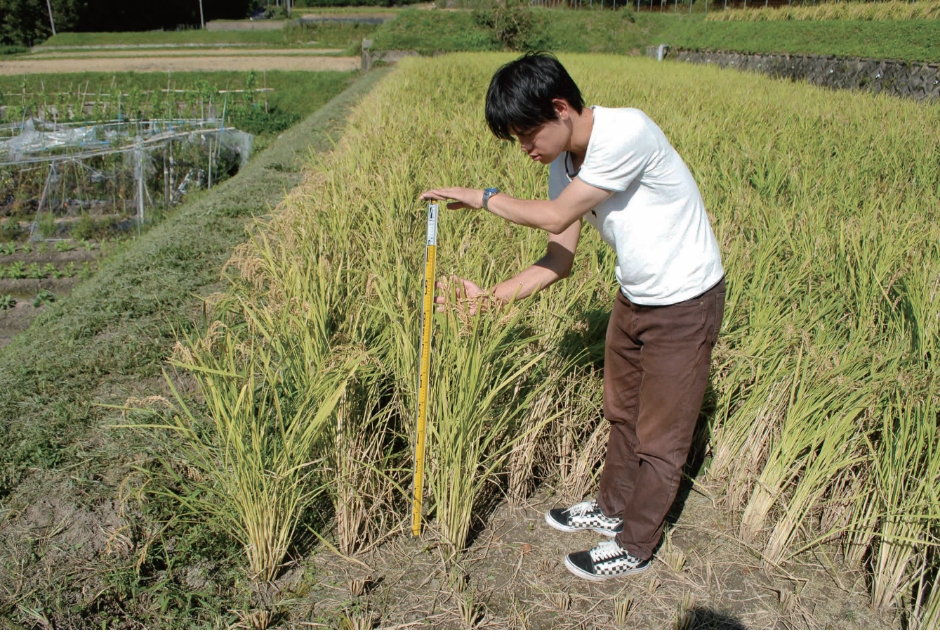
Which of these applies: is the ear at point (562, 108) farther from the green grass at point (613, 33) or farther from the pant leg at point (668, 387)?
the green grass at point (613, 33)

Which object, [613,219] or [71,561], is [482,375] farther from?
[71,561]

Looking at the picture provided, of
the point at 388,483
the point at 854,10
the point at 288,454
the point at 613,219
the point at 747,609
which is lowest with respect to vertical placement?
the point at 747,609

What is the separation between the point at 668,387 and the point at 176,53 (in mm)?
33015

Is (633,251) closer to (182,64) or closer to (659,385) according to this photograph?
(659,385)

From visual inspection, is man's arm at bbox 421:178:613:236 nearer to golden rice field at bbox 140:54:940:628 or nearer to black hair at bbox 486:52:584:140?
black hair at bbox 486:52:584:140

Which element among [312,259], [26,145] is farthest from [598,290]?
[26,145]

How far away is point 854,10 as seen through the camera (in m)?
15.1

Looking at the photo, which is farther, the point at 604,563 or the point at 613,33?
the point at 613,33

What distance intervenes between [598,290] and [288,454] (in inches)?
56.2

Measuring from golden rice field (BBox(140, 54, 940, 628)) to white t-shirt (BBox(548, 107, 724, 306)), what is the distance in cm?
38

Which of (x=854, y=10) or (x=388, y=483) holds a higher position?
(x=854, y=10)

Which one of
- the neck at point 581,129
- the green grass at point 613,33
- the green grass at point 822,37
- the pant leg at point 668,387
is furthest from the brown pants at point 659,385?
the green grass at point 613,33

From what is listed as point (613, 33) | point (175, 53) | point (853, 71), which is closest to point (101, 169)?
point (853, 71)

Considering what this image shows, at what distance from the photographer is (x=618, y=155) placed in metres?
1.52
